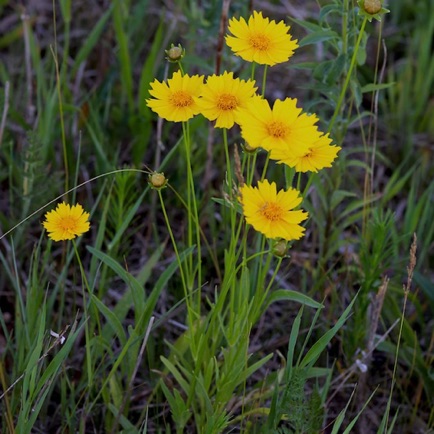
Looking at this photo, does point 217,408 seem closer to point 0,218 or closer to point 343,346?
point 343,346

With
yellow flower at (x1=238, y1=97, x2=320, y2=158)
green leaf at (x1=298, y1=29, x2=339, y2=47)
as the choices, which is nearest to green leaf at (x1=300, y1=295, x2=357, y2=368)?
yellow flower at (x1=238, y1=97, x2=320, y2=158)

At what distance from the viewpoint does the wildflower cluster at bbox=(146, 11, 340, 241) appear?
1.00 metres

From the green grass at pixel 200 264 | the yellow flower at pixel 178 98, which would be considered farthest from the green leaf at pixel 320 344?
the yellow flower at pixel 178 98

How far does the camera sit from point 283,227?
0.99 meters

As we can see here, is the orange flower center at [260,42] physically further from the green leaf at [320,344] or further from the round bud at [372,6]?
the green leaf at [320,344]

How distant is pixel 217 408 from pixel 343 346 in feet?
1.28

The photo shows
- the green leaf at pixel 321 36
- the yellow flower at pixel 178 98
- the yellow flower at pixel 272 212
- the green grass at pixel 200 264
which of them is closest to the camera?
the yellow flower at pixel 272 212

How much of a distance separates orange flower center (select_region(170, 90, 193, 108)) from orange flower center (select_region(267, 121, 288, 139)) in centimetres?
15

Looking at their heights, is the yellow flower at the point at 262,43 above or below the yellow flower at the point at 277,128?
above

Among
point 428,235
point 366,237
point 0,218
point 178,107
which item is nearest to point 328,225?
point 366,237

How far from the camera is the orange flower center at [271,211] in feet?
3.27

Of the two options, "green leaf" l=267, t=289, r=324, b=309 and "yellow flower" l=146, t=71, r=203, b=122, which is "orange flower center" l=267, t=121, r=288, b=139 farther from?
"green leaf" l=267, t=289, r=324, b=309

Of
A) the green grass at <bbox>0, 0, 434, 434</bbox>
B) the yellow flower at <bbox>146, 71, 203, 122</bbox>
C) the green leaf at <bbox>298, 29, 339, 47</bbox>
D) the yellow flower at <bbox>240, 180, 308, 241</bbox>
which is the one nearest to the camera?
the yellow flower at <bbox>240, 180, 308, 241</bbox>

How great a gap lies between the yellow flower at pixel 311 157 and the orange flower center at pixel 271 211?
0.21ft
